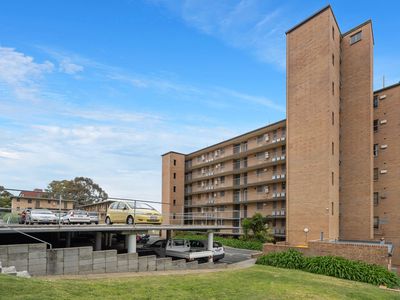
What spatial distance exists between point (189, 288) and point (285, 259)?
12018 mm

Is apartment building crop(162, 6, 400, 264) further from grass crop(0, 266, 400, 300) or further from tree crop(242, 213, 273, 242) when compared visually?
grass crop(0, 266, 400, 300)

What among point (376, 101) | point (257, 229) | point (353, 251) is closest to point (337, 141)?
point (376, 101)

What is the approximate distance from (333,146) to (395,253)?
10.7 m

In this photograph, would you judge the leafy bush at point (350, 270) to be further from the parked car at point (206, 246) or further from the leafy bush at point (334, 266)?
the parked car at point (206, 246)

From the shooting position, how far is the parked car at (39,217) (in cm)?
1716

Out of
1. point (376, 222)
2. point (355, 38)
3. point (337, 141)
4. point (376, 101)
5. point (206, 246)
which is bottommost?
point (206, 246)

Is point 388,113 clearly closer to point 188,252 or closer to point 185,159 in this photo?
point 188,252

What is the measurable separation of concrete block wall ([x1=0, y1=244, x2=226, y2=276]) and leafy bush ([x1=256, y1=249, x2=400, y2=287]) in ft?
27.0

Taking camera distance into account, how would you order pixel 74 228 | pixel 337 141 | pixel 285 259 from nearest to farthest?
pixel 74 228 → pixel 285 259 → pixel 337 141

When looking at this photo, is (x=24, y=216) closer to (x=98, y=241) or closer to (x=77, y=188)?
(x=98, y=241)

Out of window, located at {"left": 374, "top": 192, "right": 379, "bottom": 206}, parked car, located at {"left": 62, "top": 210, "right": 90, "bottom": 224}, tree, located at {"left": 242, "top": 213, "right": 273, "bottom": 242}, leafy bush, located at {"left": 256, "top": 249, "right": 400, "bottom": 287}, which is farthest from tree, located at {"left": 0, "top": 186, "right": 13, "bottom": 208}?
window, located at {"left": 374, "top": 192, "right": 379, "bottom": 206}

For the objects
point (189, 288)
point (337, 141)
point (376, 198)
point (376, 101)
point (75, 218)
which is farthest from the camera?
point (376, 101)

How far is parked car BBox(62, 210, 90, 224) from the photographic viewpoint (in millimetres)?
18438

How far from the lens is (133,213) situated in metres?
18.9
